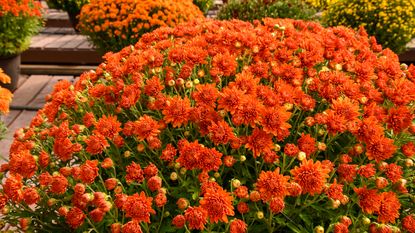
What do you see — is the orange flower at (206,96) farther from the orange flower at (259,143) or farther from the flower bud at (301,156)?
the flower bud at (301,156)

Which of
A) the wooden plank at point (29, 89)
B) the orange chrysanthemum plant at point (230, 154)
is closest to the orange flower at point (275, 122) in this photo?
the orange chrysanthemum plant at point (230, 154)

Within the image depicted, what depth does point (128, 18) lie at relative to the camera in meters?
5.44

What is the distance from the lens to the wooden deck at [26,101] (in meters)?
5.04

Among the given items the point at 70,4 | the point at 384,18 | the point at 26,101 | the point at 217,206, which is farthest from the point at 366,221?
the point at 70,4

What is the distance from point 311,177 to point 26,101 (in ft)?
16.1

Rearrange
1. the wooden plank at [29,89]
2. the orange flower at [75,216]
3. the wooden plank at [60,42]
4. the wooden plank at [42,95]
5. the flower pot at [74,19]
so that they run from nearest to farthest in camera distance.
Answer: the orange flower at [75,216] → the wooden plank at [42,95] → the wooden plank at [29,89] → the wooden plank at [60,42] → the flower pot at [74,19]

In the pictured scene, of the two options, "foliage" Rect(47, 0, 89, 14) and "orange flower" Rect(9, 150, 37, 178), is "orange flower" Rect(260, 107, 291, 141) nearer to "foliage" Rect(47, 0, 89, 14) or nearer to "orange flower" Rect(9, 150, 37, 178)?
"orange flower" Rect(9, 150, 37, 178)

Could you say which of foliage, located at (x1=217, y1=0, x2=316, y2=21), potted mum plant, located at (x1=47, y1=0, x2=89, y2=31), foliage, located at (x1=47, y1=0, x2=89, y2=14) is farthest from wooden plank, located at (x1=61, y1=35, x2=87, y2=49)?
foliage, located at (x1=217, y1=0, x2=316, y2=21)

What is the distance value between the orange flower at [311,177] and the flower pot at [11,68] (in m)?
5.12

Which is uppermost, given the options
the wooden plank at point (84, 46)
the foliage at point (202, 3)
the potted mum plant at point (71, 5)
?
the foliage at point (202, 3)

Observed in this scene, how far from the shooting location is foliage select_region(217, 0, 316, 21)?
18.2 feet

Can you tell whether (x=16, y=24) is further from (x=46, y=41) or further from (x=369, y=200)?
(x=369, y=200)

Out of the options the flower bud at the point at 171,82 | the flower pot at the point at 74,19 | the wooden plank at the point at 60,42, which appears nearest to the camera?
the flower bud at the point at 171,82

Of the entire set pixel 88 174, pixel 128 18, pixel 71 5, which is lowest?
pixel 71 5
